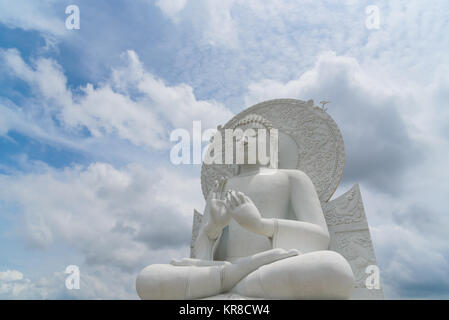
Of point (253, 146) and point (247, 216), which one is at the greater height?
point (253, 146)

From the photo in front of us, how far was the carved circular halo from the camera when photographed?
5.15 meters

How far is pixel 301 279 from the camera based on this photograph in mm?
3041

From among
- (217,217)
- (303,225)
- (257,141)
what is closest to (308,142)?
(257,141)

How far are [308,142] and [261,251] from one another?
2034mm

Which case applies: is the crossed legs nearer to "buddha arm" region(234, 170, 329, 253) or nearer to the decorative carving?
"buddha arm" region(234, 170, 329, 253)

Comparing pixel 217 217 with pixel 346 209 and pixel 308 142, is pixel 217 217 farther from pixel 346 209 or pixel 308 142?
pixel 308 142

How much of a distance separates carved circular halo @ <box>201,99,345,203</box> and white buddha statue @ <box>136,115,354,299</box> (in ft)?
1.56

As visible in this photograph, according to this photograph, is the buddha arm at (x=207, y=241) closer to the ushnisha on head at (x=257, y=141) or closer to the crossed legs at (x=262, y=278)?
the crossed legs at (x=262, y=278)

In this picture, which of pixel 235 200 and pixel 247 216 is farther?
pixel 235 200

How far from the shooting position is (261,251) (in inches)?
169

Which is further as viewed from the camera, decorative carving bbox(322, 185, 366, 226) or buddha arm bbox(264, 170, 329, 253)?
decorative carving bbox(322, 185, 366, 226)

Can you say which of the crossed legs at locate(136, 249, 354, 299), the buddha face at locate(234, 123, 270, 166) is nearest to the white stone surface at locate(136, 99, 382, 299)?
the crossed legs at locate(136, 249, 354, 299)
